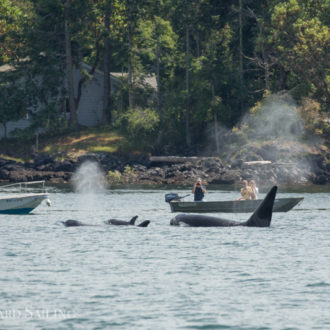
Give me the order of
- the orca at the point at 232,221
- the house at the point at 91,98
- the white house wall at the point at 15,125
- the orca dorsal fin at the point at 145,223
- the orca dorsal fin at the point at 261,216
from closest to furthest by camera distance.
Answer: the orca dorsal fin at the point at 261,216 < the orca at the point at 232,221 < the orca dorsal fin at the point at 145,223 < the white house wall at the point at 15,125 < the house at the point at 91,98

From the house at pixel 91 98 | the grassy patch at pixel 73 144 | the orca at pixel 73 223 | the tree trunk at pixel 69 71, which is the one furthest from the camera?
the house at pixel 91 98

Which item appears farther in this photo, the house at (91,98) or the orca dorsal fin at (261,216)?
the house at (91,98)

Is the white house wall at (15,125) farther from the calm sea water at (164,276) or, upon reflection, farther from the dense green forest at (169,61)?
the calm sea water at (164,276)

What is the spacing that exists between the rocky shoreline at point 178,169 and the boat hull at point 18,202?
94.0ft

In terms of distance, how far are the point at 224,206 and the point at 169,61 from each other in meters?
38.3

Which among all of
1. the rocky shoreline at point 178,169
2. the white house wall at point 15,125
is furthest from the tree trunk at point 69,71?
the rocky shoreline at point 178,169

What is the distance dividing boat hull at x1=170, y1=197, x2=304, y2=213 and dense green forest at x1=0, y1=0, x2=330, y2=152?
98.3ft

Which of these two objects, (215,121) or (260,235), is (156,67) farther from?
(260,235)

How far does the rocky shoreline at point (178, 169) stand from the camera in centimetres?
7412

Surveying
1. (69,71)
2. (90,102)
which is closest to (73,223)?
(69,71)

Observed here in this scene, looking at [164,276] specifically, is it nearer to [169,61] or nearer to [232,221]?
[232,221]

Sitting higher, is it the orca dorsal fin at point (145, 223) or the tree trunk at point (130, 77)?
the tree trunk at point (130, 77)

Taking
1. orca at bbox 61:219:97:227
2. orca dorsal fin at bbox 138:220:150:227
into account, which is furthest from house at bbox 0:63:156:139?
orca dorsal fin at bbox 138:220:150:227

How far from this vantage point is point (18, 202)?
1801 inches
